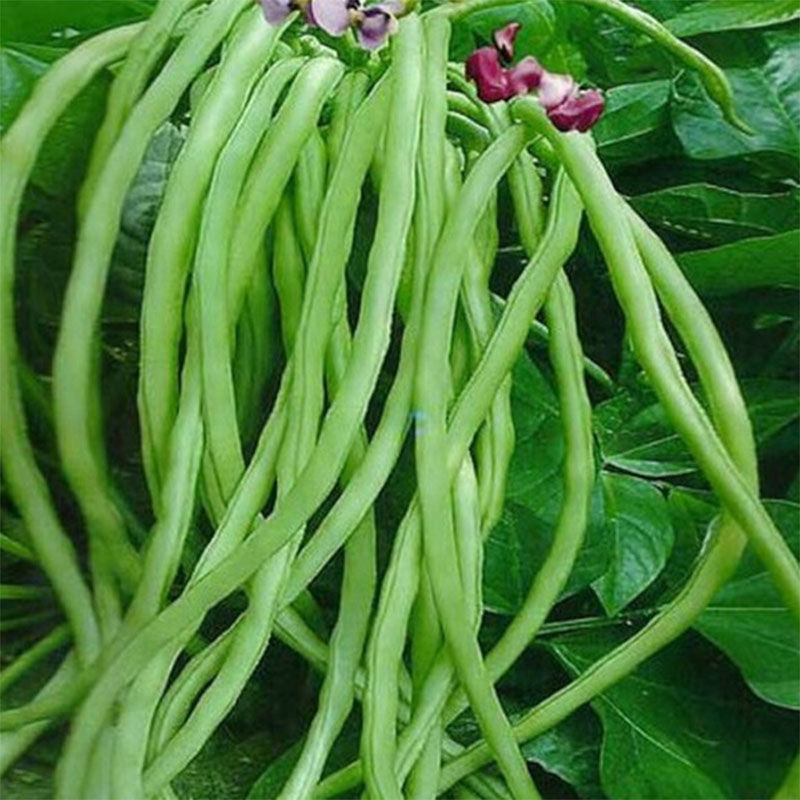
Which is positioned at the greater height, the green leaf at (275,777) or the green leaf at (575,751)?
the green leaf at (275,777)

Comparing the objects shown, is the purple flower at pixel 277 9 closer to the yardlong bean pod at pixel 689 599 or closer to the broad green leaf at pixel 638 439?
the yardlong bean pod at pixel 689 599

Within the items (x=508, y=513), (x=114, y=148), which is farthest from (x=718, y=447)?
(x=114, y=148)

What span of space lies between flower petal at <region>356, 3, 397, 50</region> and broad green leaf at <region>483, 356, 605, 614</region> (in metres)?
0.13

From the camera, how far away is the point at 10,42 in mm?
543

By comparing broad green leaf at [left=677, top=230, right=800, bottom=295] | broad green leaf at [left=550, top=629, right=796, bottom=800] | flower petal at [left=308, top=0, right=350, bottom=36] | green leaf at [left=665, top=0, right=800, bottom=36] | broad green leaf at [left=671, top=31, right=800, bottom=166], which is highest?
flower petal at [left=308, top=0, right=350, bottom=36]

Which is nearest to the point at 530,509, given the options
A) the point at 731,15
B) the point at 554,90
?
the point at 554,90

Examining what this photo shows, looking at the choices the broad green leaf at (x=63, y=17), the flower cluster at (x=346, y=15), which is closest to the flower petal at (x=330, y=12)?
the flower cluster at (x=346, y=15)

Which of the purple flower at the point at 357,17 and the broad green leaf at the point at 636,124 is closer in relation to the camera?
the purple flower at the point at 357,17

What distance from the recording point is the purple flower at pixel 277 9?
0.48 metres

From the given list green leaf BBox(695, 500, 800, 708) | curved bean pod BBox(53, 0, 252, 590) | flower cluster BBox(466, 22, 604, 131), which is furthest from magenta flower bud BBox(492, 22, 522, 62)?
green leaf BBox(695, 500, 800, 708)

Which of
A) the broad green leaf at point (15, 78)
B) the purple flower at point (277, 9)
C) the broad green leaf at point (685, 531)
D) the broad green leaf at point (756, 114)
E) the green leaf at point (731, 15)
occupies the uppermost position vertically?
the purple flower at point (277, 9)

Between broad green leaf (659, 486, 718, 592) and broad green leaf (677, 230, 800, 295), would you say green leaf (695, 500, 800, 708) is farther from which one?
broad green leaf (677, 230, 800, 295)

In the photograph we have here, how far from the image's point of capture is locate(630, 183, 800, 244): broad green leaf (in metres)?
0.60

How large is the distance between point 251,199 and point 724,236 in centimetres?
24
